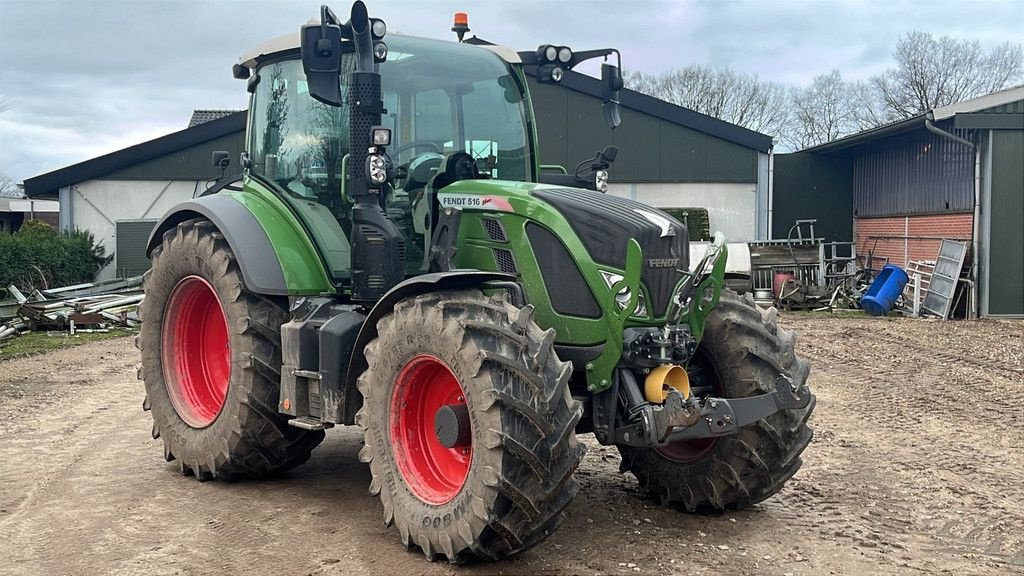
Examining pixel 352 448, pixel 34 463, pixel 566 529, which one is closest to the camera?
pixel 566 529

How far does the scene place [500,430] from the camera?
4281 mm

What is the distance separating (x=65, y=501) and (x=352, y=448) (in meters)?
2.15

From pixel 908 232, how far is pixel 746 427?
727 inches

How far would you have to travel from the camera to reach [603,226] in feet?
16.4

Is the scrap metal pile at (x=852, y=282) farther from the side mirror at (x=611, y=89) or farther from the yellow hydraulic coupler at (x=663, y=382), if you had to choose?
the yellow hydraulic coupler at (x=663, y=382)

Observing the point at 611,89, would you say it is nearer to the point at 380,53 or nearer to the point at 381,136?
the point at 380,53

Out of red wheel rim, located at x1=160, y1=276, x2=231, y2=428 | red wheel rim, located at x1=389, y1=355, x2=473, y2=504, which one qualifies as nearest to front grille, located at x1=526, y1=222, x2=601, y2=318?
red wheel rim, located at x1=389, y1=355, x2=473, y2=504

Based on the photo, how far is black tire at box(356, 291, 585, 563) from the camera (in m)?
4.30

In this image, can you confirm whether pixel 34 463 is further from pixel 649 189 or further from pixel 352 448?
pixel 649 189

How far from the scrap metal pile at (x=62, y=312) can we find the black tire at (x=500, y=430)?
12.6 meters

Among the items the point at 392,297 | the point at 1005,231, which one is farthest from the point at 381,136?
the point at 1005,231

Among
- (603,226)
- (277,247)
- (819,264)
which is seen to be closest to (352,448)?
(277,247)

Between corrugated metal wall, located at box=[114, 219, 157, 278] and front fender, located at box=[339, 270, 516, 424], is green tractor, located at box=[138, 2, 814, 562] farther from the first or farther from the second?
corrugated metal wall, located at box=[114, 219, 157, 278]

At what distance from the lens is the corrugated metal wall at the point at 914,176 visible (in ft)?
64.5
